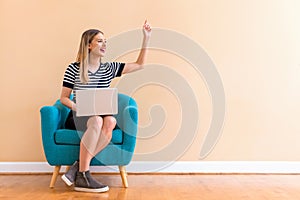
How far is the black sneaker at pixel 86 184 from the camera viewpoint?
2480 mm

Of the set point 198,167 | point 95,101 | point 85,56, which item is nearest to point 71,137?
point 95,101

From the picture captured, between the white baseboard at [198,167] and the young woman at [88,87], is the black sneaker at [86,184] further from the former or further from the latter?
the white baseboard at [198,167]

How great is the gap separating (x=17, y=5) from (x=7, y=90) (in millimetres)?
692

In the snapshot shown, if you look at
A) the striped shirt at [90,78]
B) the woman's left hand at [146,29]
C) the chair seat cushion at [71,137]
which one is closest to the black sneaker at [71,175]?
the chair seat cushion at [71,137]

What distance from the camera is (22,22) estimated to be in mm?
3236

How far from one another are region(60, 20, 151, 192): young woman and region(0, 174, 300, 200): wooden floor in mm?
98

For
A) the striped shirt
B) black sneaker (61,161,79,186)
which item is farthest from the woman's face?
black sneaker (61,161,79,186)

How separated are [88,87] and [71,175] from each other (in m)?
0.59

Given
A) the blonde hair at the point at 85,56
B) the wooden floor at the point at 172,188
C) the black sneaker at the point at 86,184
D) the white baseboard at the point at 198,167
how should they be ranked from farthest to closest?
1. the white baseboard at the point at 198,167
2. the blonde hair at the point at 85,56
3. the black sneaker at the point at 86,184
4. the wooden floor at the point at 172,188

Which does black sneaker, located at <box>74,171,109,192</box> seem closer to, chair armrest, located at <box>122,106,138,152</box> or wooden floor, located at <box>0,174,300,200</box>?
wooden floor, located at <box>0,174,300,200</box>

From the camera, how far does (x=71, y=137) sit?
2555 millimetres

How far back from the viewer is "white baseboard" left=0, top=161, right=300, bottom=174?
3.20 m

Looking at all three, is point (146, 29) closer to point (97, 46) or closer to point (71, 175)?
point (97, 46)

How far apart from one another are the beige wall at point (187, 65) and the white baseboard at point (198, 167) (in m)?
0.05
